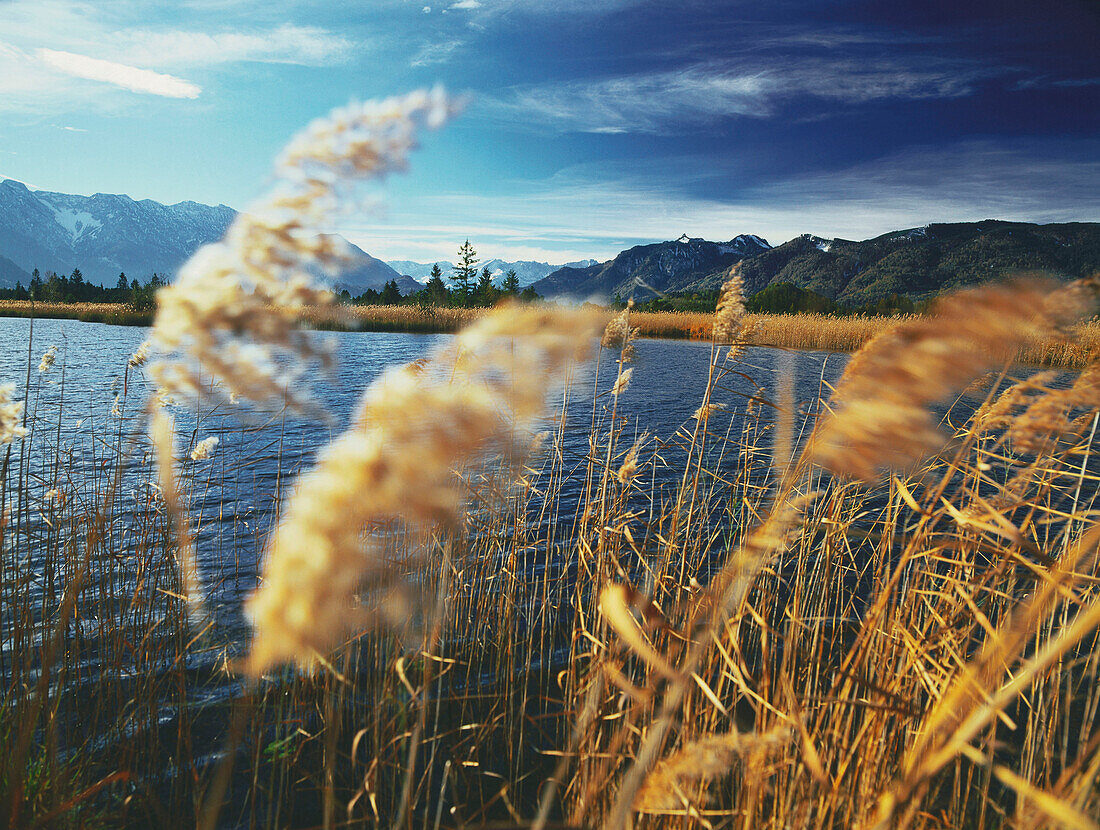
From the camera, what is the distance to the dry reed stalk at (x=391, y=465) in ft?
2.39

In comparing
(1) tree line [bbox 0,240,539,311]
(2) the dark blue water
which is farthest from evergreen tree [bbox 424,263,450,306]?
(1) tree line [bbox 0,240,539,311]

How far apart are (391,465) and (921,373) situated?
0.80 metres

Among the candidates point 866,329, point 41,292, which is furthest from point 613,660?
point 866,329

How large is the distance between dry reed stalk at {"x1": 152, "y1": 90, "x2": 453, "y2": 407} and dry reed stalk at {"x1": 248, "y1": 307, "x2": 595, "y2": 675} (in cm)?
25

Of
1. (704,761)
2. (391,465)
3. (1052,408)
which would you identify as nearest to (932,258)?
(1052,408)

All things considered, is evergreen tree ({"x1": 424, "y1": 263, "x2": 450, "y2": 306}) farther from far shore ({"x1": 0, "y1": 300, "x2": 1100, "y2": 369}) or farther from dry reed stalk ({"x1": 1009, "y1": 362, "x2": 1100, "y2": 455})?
dry reed stalk ({"x1": 1009, "y1": 362, "x2": 1100, "y2": 455})

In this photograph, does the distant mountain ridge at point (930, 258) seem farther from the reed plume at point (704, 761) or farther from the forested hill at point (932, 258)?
the reed plume at point (704, 761)

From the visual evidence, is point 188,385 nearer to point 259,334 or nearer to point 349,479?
point 259,334

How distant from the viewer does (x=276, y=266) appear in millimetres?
975

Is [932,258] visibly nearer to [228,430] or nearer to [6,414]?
[228,430]

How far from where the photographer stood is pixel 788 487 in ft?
3.92

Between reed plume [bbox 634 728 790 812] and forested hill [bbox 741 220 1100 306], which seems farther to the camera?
forested hill [bbox 741 220 1100 306]

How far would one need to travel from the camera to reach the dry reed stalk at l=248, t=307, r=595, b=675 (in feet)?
2.39

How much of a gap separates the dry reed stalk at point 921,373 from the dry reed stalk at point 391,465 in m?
0.49
